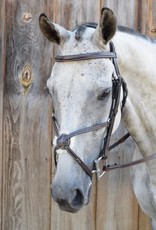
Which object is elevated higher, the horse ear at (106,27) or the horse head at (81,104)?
the horse ear at (106,27)

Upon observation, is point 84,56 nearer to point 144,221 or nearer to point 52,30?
point 52,30

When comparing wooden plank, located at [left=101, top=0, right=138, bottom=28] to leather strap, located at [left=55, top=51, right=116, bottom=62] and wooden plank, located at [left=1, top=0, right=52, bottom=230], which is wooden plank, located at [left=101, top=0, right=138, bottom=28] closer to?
wooden plank, located at [left=1, top=0, right=52, bottom=230]

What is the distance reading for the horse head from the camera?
1406 mm

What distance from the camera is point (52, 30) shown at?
62.5 inches

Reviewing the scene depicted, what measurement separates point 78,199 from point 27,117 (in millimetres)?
890

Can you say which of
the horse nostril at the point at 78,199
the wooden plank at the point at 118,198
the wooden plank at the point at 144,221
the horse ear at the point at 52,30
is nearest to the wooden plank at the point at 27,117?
the wooden plank at the point at 118,198

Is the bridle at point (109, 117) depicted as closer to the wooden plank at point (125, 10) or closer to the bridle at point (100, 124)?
the bridle at point (100, 124)

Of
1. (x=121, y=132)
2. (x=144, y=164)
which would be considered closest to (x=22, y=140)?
(x=121, y=132)

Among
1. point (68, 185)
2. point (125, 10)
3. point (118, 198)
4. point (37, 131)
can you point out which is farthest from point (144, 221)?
point (125, 10)

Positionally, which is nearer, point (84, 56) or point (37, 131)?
point (84, 56)

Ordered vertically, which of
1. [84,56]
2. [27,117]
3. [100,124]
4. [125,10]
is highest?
[125,10]

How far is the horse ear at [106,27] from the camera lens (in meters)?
1.45

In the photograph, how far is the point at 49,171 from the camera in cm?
224

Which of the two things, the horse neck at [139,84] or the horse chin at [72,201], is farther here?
the horse neck at [139,84]
